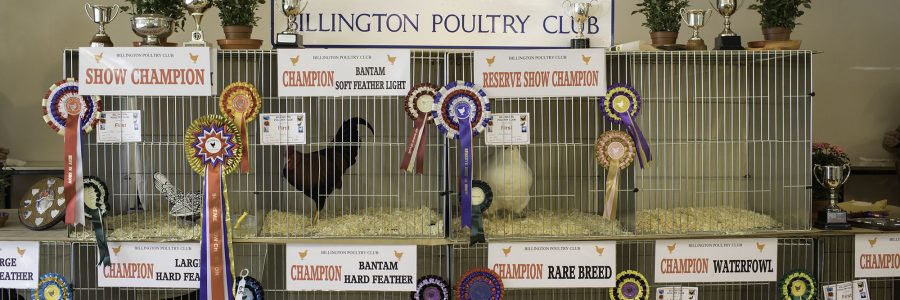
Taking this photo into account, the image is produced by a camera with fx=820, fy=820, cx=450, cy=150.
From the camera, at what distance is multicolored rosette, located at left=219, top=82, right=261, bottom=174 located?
320 cm

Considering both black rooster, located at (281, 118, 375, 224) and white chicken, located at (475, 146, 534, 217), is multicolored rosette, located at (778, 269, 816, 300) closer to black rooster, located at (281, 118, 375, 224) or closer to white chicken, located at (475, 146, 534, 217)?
white chicken, located at (475, 146, 534, 217)

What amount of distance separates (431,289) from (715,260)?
1171mm

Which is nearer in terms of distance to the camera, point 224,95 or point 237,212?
point 224,95

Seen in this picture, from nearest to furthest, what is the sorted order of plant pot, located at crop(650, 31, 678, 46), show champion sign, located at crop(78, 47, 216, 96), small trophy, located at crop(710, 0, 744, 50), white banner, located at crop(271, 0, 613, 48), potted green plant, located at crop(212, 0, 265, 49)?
show champion sign, located at crop(78, 47, 216, 96), potted green plant, located at crop(212, 0, 265, 49), small trophy, located at crop(710, 0, 744, 50), plant pot, located at crop(650, 31, 678, 46), white banner, located at crop(271, 0, 613, 48)

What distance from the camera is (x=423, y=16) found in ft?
12.1

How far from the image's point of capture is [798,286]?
3412 mm

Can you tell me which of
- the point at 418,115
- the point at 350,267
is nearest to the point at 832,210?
the point at 418,115

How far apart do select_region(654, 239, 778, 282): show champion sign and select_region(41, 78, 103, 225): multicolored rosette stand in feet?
7.55

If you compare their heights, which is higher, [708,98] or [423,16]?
[423,16]

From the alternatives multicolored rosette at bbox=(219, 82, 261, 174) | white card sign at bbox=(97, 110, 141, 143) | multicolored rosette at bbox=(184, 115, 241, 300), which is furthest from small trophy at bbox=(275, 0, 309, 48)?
white card sign at bbox=(97, 110, 141, 143)

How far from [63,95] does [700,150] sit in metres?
2.68

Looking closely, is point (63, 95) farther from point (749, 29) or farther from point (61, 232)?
point (749, 29)

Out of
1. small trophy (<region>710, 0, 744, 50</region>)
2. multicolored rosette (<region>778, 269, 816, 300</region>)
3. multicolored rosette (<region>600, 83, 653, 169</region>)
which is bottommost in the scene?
multicolored rosette (<region>778, 269, 816, 300</region>)

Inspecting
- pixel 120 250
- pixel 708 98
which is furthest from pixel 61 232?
pixel 708 98
